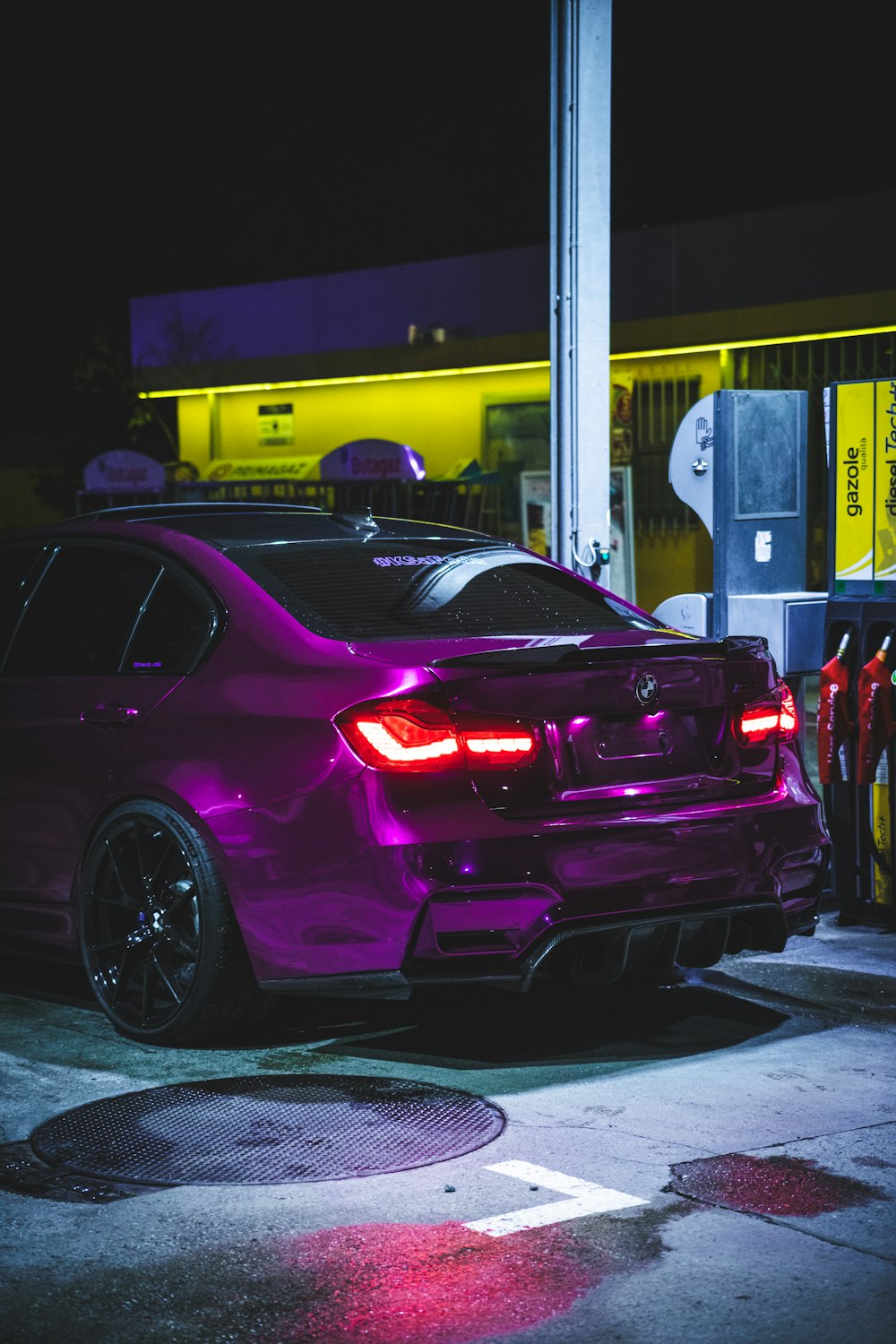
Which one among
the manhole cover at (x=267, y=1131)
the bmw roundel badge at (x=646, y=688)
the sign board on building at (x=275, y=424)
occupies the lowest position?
the manhole cover at (x=267, y=1131)

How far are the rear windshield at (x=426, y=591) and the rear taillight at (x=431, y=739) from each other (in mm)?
429

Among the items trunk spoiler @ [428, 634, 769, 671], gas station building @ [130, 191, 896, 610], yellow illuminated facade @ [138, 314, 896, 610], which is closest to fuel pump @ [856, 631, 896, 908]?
trunk spoiler @ [428, 634, 769, 671]

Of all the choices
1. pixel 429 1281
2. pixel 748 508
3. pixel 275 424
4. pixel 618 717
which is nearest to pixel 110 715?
pixel 618 717

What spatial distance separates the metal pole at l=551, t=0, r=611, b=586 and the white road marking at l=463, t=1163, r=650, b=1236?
14.4ft

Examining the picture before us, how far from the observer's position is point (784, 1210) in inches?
164

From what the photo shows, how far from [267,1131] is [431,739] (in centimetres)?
112

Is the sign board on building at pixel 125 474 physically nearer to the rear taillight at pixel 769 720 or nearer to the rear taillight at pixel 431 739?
the rear taillight at pixel 769 720

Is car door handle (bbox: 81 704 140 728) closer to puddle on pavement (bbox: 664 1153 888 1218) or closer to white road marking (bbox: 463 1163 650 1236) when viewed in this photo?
white road marking (bbox: 463 1163 650 1236)

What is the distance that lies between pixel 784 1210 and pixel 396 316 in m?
22.2

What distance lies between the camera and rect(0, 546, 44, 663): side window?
664 cm

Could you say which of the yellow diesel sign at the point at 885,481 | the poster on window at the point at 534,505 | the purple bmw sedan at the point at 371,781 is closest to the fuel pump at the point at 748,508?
the yellow diesel sign at the point at 885,481

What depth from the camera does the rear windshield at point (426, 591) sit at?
18.7ft

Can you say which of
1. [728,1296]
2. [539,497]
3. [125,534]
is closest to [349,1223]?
[728,1296]

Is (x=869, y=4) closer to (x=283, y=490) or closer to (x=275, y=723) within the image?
(x=283, y=490)
